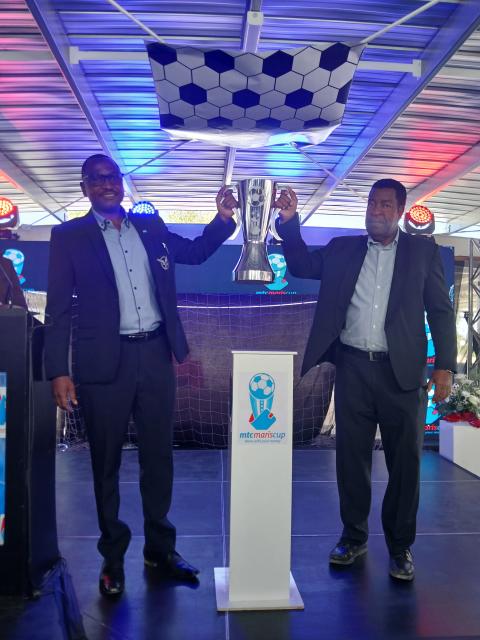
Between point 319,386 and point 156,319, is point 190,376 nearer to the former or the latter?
point 319,386

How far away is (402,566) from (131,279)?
5.13ft

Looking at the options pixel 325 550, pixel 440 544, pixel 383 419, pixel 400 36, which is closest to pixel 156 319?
pixel 383 419

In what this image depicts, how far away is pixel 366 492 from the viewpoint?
2.60m

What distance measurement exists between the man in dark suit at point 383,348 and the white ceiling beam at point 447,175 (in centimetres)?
634

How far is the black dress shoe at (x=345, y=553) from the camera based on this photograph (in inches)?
101

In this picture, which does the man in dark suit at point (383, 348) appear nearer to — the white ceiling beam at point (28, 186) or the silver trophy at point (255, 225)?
the silver trophy at point (255, 225)

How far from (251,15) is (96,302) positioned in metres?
3.66

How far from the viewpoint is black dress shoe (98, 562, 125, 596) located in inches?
88.1

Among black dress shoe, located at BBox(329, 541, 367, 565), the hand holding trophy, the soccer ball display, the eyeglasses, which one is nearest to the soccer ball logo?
the hand holding trophy

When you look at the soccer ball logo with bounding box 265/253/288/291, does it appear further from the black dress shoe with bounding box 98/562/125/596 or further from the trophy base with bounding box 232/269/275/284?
the black dress shoe with bounding box 98/562/125/596

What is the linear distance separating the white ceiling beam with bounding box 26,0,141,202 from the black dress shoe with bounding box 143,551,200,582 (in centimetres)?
420

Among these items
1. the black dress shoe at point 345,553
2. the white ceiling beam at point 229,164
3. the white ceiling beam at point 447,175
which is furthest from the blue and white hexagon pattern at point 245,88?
the white ceiling beam at point 447,175

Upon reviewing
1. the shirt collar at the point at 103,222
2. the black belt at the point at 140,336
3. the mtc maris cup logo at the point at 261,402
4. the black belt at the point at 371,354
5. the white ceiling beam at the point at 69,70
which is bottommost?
the mtc maris cup logo at the point at 261,402

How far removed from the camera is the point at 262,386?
2.13m
